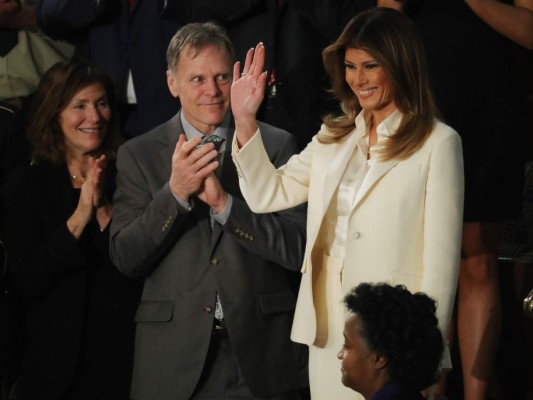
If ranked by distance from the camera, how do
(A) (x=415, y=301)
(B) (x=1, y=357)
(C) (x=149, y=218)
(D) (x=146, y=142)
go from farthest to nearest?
Answer: (B) (x=1, y=357), (D) (x=146, y=142), (C) (x=149, y=218), (A) (x=415, y=301)

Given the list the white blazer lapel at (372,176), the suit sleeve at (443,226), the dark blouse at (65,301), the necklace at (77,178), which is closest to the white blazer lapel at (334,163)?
the white blazer lapel at (372,176)

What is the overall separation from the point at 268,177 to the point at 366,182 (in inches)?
15.7

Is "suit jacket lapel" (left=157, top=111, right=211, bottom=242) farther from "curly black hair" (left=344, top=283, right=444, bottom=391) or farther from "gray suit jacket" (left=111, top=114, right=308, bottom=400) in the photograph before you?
"curly black hair" (left=344, top=283, right=444, bottom=391)

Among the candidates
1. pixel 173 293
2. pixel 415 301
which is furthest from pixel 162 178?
pixel 415 301

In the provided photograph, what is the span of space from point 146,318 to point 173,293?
14 centimetres

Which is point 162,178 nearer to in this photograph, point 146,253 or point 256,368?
point 146,253

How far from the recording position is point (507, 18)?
452 centimetres

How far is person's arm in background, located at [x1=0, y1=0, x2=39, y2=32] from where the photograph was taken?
5.64 m

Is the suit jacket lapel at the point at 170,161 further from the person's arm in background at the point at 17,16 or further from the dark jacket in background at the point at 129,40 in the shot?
the person's arm in background at the point at 17,16

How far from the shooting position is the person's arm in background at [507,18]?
14.8 ft

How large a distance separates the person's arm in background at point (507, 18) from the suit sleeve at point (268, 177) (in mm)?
916

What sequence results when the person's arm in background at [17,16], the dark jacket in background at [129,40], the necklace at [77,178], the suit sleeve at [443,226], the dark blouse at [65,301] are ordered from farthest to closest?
the person's arm in background at [17,16]
the dark jacket in background at [129,40]
the necklace at [77,178]
the dark blouse at [65,301]
the suit sleeve at [443,226]

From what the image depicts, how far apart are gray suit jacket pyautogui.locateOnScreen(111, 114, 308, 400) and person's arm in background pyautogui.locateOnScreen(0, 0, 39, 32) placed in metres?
1.55

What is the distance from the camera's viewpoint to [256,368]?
4.33 m
